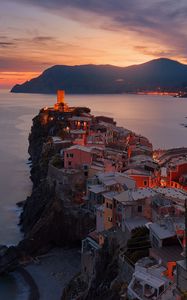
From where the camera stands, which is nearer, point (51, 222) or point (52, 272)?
point (52, 272)

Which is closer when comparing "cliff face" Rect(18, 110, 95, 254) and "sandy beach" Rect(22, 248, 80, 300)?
"sandy beach" Rect(22, 248, 80, 300)

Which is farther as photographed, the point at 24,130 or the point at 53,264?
the point at 24,130

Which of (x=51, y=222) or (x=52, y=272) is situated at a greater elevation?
(x=51, y=222)

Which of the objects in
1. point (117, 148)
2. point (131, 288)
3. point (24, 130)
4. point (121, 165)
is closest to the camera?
point (131, 288)

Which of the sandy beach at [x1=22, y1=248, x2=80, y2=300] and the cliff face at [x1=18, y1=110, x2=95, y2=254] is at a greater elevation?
the cliff face at [x1=18, y1=110, x2=95, y2=254]

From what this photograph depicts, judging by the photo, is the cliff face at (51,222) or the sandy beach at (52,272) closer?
the sandy beach at (52,272)

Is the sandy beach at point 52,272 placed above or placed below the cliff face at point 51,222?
below

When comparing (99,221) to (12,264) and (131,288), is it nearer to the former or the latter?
(12,264)

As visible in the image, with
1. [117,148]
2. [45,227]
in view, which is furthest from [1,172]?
[45,227]
